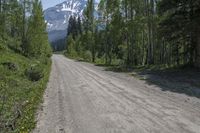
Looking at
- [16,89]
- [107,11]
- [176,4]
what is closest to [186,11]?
[176,4]

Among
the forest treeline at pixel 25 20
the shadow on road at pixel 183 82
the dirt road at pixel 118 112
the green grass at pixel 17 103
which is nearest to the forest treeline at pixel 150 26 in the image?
the shadow on road at pixel 183 82

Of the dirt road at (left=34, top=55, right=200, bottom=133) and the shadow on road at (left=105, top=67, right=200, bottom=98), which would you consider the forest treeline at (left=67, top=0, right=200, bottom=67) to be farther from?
the dirt road at (left=34, top=55, right=200, bottom=133)

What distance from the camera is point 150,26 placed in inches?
1575

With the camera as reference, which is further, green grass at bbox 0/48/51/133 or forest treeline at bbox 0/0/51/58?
forest treeline at bbox 0/0/51/58

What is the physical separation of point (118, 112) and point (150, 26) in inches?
1141

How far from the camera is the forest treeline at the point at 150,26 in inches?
1121

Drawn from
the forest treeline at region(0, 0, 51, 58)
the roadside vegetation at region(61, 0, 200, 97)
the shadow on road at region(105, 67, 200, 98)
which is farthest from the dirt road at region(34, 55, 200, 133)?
the forest treeline at region(0, 0, 51, 58)

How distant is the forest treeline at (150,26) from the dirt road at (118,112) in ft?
38.6

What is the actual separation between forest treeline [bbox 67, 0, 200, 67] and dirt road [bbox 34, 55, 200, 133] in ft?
38.6

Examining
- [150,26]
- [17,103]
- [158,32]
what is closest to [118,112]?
[17,103]

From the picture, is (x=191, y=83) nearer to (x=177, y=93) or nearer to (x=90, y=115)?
(x=177, y=93)

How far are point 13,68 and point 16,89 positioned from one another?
22.9ft

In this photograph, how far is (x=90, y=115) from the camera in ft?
38.5

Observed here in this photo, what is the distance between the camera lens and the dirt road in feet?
32.4
